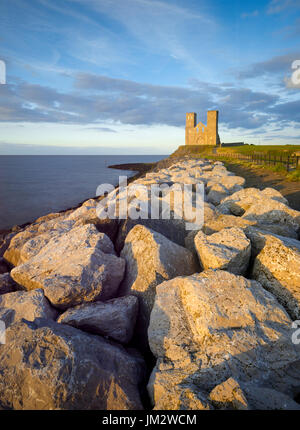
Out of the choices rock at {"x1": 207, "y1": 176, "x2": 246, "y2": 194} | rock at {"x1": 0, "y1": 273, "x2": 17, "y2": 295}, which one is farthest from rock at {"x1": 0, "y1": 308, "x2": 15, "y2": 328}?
rock at {"x1": 207, "y1": 176, "x2": 246, "y2": 194}

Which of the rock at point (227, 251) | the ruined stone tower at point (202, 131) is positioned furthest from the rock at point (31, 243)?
the ruined stone tower at point (202, 131)

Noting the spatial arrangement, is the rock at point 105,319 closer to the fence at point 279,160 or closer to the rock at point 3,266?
the rock at point 3,266

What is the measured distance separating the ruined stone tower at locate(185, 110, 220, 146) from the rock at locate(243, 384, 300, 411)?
2901 inches

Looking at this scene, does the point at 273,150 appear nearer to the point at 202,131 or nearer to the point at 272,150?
the point at 272,150

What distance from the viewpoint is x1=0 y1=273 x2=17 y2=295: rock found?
4.32 m

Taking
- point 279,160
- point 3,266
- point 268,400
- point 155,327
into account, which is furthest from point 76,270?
point 279,160

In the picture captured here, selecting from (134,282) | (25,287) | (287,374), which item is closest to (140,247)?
(134,282)

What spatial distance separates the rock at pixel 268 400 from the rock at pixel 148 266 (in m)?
1.53

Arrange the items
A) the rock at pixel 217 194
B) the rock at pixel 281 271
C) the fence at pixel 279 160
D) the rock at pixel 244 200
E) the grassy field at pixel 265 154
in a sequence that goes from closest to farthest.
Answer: the rock at pixel 281 271, the rock at pixel 244 200, the rock at pixel 217 194, the grassy field at pixel 265 154, the fence at pixel 279 160

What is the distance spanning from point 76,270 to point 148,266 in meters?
1.01

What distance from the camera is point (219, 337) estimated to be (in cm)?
240

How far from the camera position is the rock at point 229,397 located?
1786 mm

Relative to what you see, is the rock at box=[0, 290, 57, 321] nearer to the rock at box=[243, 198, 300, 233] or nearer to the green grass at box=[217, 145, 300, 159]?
the rock at box=[243, 198, 300, 233]
